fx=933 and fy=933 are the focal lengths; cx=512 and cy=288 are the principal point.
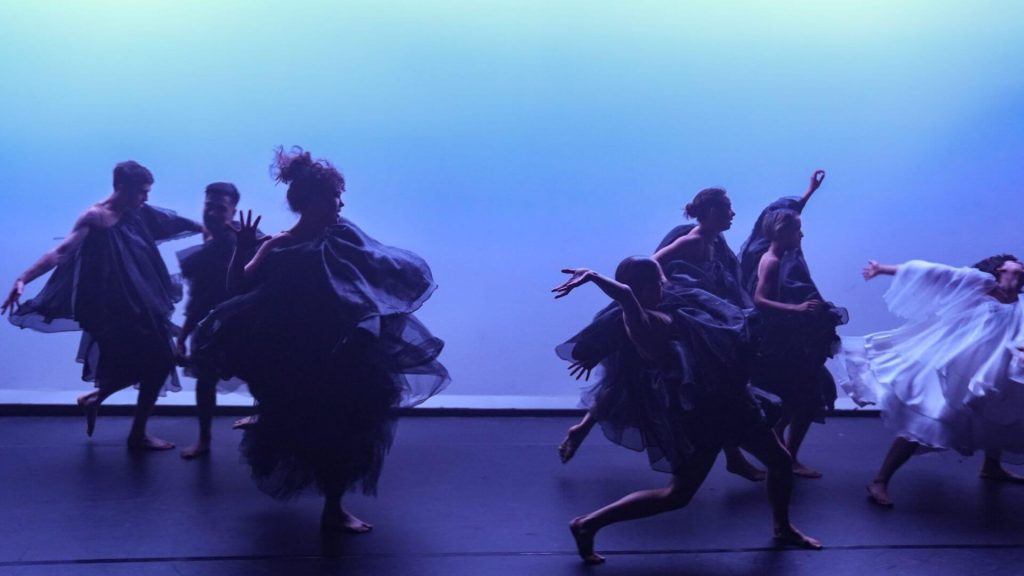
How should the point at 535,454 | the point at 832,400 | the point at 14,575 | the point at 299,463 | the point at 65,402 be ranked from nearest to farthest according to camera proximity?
the point at 14,575 < the point at 299,463 < the point at 832,400 < the point at 535,454 < the point at 65,402

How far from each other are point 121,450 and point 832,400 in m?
3.32

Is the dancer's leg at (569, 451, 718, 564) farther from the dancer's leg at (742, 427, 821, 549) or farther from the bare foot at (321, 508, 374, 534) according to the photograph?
the bare foot at (321, 508, 374, 534)

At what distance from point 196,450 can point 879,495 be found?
2.96 metres

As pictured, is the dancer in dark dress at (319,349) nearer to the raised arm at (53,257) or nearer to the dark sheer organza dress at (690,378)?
the dark sheer organza dress at (690,378)

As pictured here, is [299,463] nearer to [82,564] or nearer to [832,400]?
[82,564]

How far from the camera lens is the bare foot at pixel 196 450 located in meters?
4.25

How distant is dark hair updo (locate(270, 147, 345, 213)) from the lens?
3191 mm

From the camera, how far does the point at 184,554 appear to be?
2.84m

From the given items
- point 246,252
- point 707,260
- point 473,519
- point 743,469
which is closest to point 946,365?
point 743,469

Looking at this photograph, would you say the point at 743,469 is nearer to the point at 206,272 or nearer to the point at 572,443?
the point at 572,443

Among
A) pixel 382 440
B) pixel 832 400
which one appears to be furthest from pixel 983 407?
pixel 382 440

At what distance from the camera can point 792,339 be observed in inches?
162

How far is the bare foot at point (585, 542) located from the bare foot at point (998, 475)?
2.28 metres

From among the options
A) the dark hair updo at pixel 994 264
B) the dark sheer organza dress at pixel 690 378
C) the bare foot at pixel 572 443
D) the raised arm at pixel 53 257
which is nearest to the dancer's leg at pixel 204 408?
the raised arm at pixel 53 257
